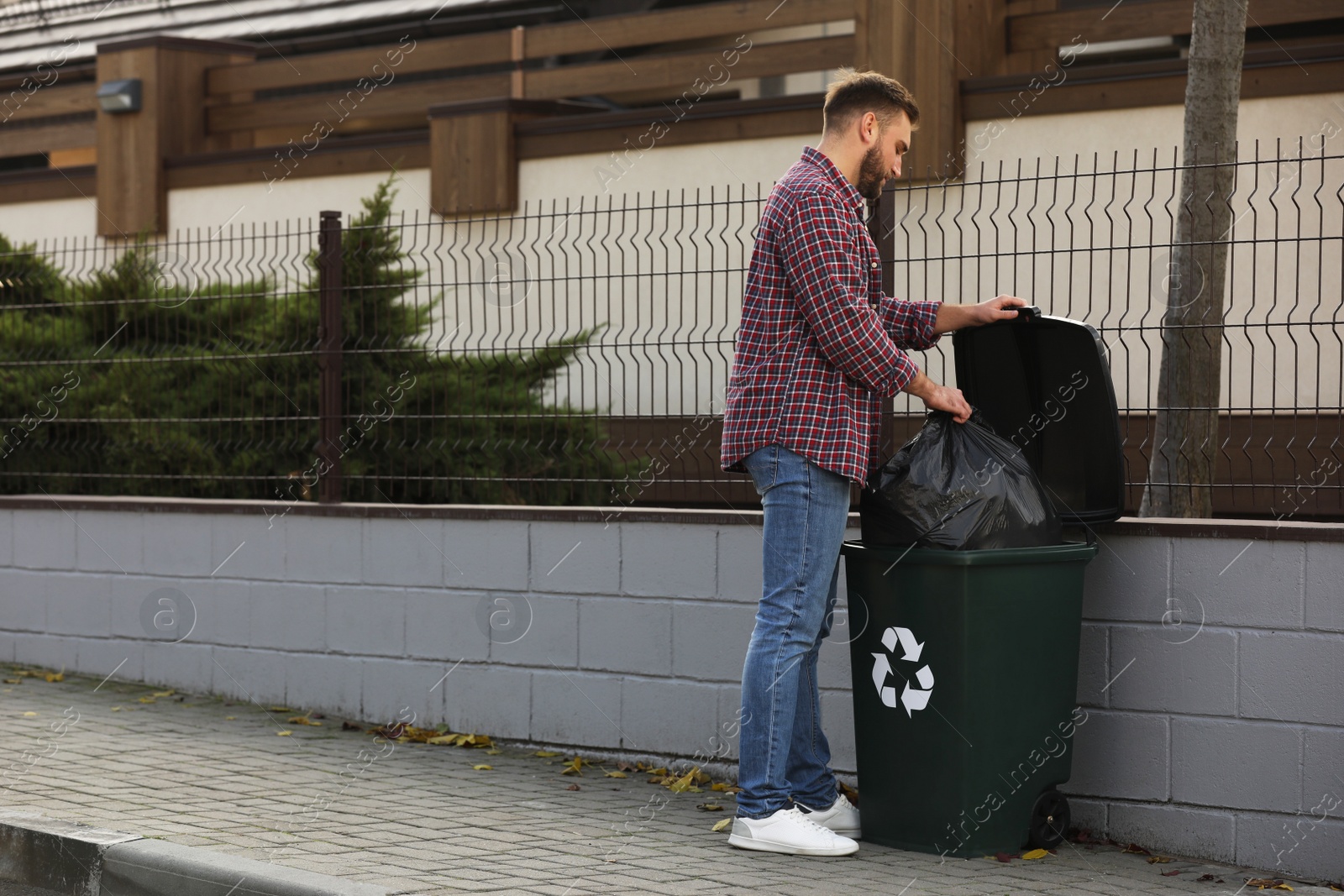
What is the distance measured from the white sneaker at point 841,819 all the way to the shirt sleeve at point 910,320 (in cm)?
141

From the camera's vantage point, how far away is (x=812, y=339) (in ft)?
14.6

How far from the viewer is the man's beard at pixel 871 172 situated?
14.9 feet

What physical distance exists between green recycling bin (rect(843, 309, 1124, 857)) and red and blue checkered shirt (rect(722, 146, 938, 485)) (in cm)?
38

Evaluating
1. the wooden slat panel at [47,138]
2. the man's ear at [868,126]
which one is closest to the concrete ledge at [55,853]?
the man's ear at [868,126]

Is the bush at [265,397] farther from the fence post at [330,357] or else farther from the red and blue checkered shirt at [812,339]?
the red and blue checkered shirt at [812,339]

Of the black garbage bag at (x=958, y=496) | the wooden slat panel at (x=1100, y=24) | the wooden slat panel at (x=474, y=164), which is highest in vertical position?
the wooden slat panel at (x=1100, y=24)

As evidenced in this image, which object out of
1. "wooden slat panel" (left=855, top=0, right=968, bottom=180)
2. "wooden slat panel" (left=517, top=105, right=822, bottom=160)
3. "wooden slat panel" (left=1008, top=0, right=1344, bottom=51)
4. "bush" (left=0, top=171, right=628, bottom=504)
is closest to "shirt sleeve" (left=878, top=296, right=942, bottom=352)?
"bush" (left=0, top=171, right=628, bottom=504)

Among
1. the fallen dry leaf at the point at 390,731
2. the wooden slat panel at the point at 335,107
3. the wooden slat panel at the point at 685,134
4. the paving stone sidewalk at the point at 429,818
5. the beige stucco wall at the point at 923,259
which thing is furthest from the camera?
the wooden slat panel at the point at 335,107

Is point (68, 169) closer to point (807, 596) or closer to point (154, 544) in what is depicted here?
→ point (154, 544)

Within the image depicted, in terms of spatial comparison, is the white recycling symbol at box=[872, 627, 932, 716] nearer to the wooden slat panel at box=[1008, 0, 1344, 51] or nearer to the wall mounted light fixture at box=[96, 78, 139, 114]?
the wooden slat panel at box=[1008, 0, 1344, 51]

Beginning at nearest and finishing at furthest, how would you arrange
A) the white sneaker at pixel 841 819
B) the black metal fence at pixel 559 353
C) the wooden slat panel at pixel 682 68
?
the white sneaker at pixel 841 819 → the black metal fence at pixel 559 353 → the wooden slat panel at pixel 682 68

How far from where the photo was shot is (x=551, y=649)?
6.06m

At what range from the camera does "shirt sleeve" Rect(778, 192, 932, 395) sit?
14.2ft

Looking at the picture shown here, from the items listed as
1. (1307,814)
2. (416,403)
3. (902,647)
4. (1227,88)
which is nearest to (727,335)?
(416,403)
